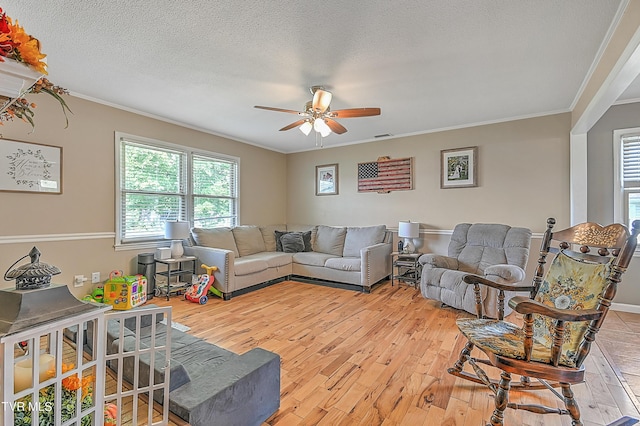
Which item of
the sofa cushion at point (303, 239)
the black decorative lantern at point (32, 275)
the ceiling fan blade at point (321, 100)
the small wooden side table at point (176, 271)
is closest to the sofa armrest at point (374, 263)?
the sofa cushion at point (303, 239)

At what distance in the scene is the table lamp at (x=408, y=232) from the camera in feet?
15.1

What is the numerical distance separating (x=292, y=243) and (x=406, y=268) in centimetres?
199

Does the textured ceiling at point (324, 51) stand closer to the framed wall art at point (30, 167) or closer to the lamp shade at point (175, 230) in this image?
the framed wall art at point (30, 167)

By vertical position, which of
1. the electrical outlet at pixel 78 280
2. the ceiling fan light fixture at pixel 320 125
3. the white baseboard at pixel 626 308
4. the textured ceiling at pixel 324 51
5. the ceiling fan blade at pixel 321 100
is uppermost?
the textured ceiling at pixel 324 51

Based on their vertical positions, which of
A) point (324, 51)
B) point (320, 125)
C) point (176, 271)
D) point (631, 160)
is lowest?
point (176, 271)

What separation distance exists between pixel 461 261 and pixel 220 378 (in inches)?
134

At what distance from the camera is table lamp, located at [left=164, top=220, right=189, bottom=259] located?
13.2 ft

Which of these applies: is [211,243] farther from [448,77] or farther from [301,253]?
[448,77]

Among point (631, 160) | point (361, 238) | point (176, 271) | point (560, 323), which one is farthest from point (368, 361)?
point (631, 160)

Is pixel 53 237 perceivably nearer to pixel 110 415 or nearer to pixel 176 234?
pixel 176 234

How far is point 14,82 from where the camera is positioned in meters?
0.74

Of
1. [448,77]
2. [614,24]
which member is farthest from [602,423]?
[448,77]

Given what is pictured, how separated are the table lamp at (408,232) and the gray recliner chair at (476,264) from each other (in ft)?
2.10

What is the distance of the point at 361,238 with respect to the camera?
494 centimetres
